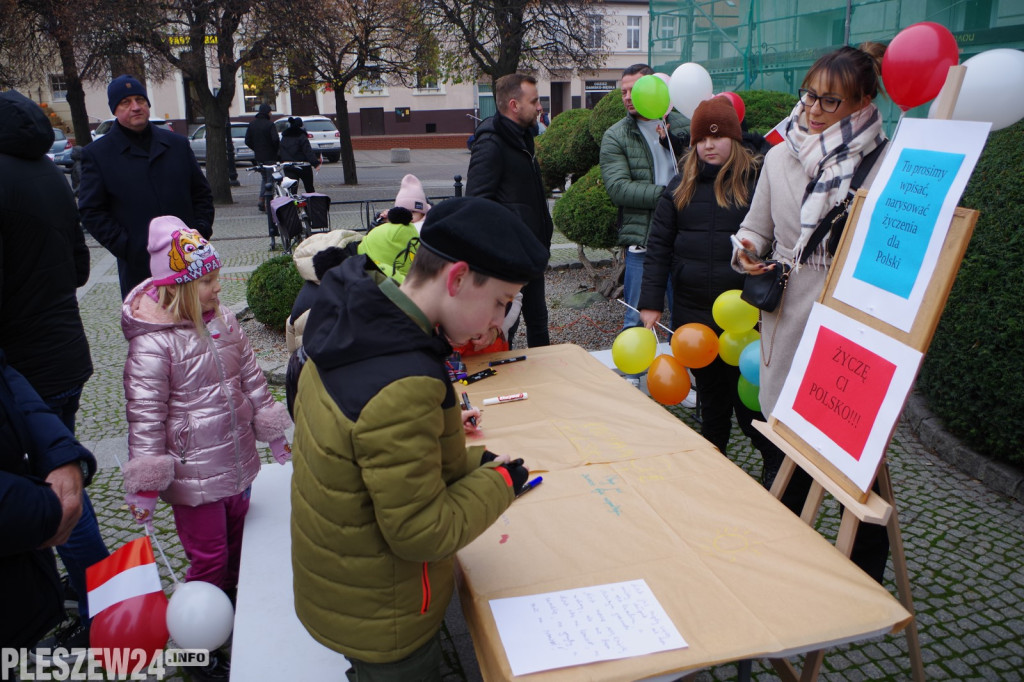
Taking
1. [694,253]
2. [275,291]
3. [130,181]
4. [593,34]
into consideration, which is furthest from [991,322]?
[593,34]

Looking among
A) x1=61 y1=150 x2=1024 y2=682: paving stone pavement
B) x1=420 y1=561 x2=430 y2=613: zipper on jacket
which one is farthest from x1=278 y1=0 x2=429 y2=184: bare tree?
x1=420 y1=561 x2=430 y2=613: zipper on jacket

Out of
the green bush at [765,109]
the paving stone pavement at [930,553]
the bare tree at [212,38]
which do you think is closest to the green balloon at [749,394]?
the paving stone pavement at [930,553]

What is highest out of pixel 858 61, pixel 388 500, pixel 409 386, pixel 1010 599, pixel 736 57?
pixel 736 57

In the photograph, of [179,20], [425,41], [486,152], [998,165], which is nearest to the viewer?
[998,165]

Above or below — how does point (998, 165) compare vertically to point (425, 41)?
below

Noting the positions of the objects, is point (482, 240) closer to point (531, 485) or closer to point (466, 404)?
point (531, 485)

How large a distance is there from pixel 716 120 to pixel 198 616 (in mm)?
2812

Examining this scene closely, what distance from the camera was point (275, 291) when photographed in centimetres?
A: 632

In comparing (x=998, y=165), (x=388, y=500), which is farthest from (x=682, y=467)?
(x=998, y=165)

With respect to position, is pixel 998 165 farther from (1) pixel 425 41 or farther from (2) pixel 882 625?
(1) pixel 425 41

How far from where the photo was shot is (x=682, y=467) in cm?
232

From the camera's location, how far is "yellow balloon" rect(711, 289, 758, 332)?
304 centimetres

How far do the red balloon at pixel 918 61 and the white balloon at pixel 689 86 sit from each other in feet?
7.99

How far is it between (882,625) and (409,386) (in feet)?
3.77
